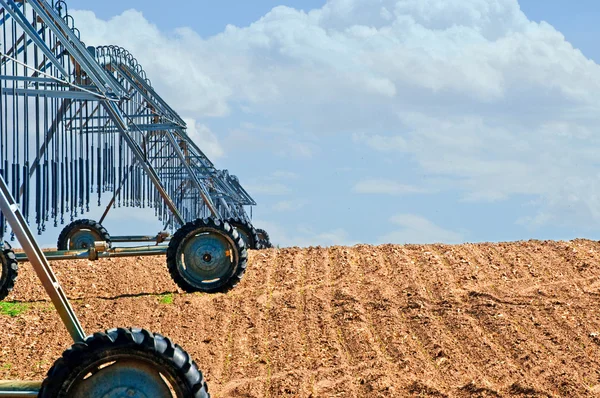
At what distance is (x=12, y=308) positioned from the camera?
1373 centimetres

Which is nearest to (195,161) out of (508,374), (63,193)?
(63,193)

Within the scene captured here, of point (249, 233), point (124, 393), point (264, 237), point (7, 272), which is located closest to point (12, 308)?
point (7, 272)

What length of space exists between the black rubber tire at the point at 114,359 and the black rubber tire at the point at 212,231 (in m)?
8.03

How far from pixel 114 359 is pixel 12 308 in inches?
327

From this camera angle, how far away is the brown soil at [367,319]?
9742 mm

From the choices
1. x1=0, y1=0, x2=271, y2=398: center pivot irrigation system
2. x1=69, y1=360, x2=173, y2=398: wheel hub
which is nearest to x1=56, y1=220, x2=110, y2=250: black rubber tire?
x1=0, y1=0, x2=271, y2=398: center pivot irrigation system

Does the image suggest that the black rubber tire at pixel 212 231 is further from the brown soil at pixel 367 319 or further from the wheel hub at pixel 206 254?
the brown soil at pixel 367 319

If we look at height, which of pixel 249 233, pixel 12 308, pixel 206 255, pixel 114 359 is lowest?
pixel 114 359

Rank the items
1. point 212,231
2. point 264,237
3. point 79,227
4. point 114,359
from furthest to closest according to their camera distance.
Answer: point 264,237 < point 79,227 < point 212,231 < point 114,359

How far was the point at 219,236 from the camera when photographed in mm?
14148

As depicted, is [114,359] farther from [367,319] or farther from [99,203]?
[99,203]

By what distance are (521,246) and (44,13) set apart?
9.68 m

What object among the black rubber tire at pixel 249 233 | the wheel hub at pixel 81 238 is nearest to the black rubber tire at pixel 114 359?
the black rubber tire at pixel 249 233

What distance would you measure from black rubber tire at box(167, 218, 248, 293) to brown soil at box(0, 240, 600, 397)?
22cm
